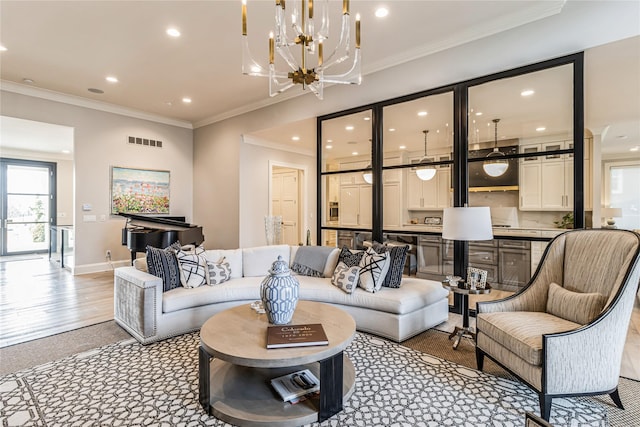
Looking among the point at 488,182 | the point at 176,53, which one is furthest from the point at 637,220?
the point at 176,53

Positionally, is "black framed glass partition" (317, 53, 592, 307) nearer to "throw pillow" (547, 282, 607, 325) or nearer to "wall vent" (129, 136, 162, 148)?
"throw pillow" (547, 282, 607, 325)

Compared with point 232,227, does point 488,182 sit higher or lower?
higher

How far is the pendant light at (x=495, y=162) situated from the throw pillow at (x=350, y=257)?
1810mm

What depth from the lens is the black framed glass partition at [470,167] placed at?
3338 mm

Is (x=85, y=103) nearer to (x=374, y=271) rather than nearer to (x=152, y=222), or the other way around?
(x=152, y=222)

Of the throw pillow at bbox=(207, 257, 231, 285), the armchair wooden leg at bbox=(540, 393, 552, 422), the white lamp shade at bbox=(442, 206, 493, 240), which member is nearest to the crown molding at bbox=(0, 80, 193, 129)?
the throw pillow at bbox=(207, 257, 231, 285)

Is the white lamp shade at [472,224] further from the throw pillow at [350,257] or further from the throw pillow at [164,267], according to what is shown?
the throw pillow at [164,267]

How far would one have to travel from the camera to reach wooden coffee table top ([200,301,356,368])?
1.86 metres

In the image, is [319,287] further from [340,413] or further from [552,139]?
[552,139]

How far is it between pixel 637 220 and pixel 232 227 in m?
9.94

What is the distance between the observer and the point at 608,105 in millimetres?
5367

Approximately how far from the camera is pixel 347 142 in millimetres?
5062

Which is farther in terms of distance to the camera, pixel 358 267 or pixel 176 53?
pixel 176 53

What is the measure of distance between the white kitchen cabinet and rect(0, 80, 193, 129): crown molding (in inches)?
177
